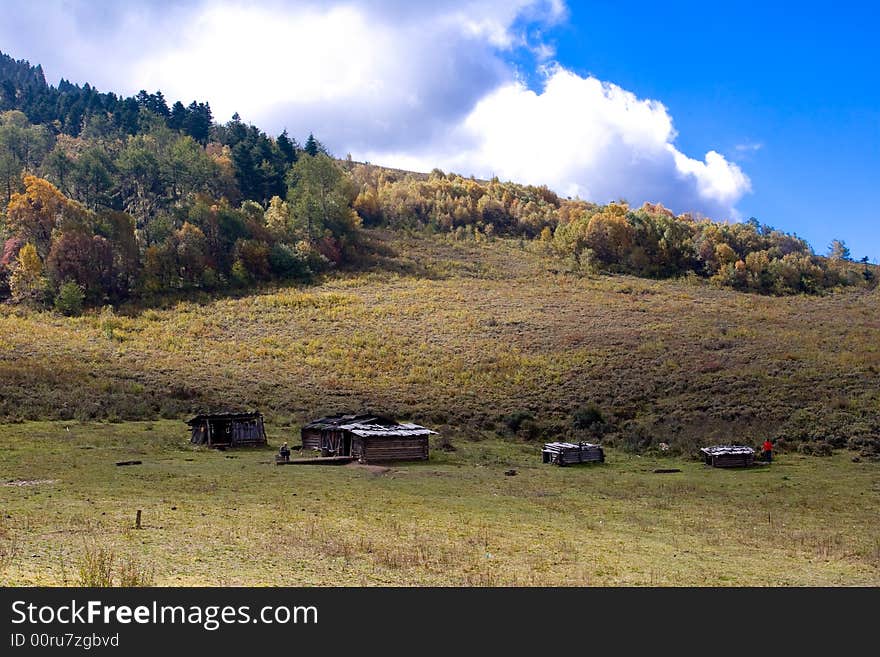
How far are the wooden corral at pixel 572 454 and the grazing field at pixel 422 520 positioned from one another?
1227 mm

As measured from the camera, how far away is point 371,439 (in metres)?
40.8

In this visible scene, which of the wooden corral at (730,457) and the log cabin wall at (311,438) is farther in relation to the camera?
the log cabin wall at (311,438)

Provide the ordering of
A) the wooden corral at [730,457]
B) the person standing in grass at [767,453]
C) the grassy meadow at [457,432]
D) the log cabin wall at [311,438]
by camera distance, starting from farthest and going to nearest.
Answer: the log cabin wall at [311,438], the person standing in grass at [767,453], the wooden corral at [730,457], the grassy meadow at [457,432]

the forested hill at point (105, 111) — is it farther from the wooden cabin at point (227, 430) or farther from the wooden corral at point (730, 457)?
the wooden corral at point (730, 457)

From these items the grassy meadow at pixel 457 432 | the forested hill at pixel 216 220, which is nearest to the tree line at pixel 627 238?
the forested hill at pixel 216 220

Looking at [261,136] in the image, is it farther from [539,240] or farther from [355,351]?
[355,351]

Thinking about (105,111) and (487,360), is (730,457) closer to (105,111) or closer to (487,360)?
(487,360)

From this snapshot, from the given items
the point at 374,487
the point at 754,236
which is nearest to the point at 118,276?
the point at 374,487

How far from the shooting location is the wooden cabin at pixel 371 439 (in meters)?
40.8

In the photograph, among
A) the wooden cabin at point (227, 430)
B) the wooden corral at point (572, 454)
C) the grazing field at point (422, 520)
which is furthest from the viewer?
the wooden cabin at point (227, 430)

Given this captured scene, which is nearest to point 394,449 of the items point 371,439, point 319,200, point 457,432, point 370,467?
point 371,439

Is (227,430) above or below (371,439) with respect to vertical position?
below

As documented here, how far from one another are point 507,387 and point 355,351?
20.8 metres

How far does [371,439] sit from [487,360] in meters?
33.2
